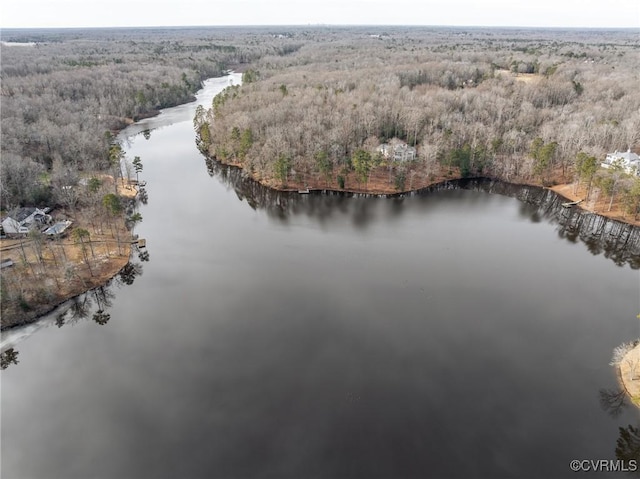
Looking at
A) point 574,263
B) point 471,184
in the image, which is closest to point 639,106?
point 471,184

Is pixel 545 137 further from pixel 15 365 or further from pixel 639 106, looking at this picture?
pixel 15 365

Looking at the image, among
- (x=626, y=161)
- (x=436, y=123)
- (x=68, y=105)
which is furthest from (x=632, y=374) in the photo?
(x=68, y=105)

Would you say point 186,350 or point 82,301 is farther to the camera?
point 82,301

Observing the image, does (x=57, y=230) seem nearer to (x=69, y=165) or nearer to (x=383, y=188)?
(x=69, y=165)

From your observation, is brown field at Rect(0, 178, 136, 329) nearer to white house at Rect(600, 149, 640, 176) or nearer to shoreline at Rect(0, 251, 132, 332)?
shoreline at Rect(0, 251, 132, 332)

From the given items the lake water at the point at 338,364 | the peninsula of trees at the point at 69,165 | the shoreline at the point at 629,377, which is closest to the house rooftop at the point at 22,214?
the peninsula of trees at the point at 69,165

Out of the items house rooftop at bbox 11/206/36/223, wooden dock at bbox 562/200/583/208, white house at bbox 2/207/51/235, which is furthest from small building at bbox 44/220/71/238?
wooden dock at bbox 562/200/583/208
